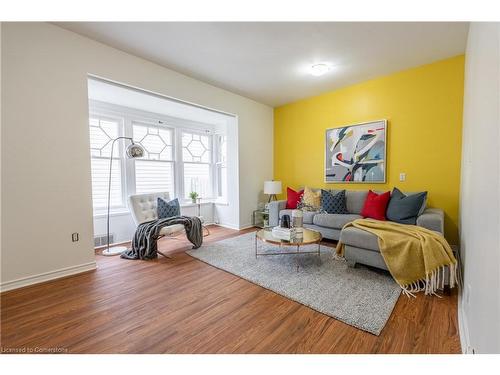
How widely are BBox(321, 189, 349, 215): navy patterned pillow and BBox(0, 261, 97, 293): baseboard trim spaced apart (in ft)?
11.0

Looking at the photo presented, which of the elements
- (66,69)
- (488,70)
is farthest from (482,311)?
(66,69)

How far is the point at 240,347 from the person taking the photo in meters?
1.44

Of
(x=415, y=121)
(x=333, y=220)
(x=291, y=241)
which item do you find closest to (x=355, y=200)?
(x=333, y=220)

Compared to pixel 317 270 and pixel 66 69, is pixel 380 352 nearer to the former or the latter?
pixel 317 270

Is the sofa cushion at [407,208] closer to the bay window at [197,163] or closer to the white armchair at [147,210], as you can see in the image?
the white armchair at [147,210]

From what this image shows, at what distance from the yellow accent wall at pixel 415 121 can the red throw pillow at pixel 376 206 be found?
0.50 m

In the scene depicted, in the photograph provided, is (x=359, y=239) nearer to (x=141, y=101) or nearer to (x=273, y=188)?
(x=273, y=188)

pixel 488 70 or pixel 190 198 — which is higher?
pixel 488 70

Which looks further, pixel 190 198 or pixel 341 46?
pixel 190 198

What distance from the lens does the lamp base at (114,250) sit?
3.20m

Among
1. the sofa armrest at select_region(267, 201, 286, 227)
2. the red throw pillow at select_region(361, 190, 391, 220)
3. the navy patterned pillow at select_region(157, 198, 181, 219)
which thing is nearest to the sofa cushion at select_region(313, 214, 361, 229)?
the red throw pillow at select_region(361, 190, 391, 220)

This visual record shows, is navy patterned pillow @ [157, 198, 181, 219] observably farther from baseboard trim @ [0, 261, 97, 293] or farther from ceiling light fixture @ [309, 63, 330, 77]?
ceiling light fixture @ [309, 63, 330, 77]

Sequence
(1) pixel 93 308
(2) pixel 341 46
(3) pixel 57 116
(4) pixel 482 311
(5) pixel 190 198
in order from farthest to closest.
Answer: (5) pixel 190 198 → (2) pixel 341 46 → (3) pixel 57 116 → (1) pixel 93 308 → (4) pixel 482 311
